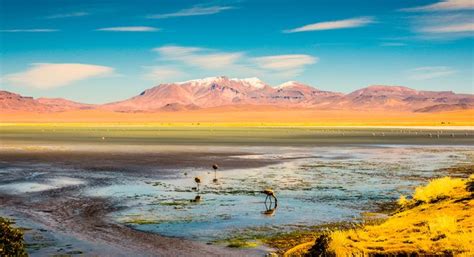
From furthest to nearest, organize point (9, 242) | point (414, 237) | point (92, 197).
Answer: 1. point (92, 197)
2. point (414, 237)
3. point (9, 242)

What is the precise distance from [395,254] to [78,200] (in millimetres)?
12440

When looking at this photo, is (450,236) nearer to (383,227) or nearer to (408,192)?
(383,227)

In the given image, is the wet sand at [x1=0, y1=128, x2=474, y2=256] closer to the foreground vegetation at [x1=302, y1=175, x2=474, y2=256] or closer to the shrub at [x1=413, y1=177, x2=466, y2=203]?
the foreground vegetation at [x1=302, y1=175, x2=474, y2=256]

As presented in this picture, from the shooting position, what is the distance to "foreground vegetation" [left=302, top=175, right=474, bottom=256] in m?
11.2

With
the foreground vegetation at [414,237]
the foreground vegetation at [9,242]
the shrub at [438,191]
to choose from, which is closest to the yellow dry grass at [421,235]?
the foreground vegetation at [414,237]

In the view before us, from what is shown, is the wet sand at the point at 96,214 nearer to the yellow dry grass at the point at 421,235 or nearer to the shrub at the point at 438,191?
the yellow dry grass at the point at 421,235

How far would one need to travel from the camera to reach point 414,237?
1212 centimetres

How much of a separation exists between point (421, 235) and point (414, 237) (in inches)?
6.4

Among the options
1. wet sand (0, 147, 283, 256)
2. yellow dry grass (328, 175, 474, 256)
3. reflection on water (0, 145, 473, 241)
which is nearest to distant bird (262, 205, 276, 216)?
reflection on water (0, 145, 473, 241)

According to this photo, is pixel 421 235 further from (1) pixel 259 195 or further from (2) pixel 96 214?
(2) pixel 96 214

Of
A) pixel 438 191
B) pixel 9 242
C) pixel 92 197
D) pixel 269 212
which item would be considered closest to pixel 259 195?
pixel 269 212

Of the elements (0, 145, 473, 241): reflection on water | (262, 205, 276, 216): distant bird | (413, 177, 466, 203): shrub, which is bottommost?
(262, 205, 276, 216): distant bird

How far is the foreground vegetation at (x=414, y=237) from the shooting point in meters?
11.2

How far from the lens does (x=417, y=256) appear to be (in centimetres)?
1128
